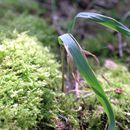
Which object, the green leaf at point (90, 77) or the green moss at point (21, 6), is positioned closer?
the green leaf at point (90, 77)

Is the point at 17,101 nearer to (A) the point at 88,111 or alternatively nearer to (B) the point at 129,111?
(A) the point at 88,111

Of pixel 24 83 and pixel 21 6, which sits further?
pixel 21 6

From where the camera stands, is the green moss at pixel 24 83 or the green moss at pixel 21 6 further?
the green moss at pixel 21 6

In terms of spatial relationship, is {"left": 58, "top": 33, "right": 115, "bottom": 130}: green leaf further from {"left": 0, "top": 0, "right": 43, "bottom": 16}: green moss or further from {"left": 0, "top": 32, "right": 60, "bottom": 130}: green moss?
{"left": 0, "top": 0, "right": 43, "bottom": 16}: green moss

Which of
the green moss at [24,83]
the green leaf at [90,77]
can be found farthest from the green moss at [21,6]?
the green leaf at [90,77]

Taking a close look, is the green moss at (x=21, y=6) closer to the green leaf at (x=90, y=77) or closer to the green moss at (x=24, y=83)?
the green moss at (x=24, y=83)

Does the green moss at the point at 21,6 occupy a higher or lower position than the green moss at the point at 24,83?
higher

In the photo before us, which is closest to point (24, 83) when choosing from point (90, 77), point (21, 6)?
point (90, 77)

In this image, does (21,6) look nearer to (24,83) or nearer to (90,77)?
(24,83)

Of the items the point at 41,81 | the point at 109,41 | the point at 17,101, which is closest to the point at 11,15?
the point at 109,41
